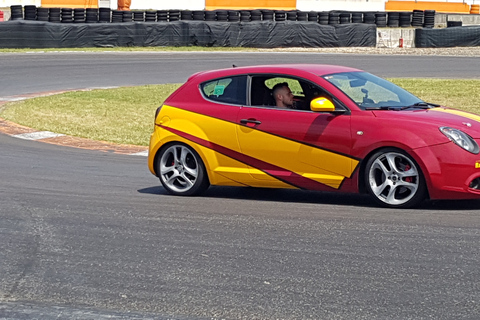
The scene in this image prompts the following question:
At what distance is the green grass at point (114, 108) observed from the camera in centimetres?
1533

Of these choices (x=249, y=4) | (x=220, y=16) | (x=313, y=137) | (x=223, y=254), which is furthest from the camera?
(x=249, y=4)

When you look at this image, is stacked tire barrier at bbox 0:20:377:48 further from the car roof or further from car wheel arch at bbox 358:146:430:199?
Result: car wheel arch at bbox 358:146:430:199

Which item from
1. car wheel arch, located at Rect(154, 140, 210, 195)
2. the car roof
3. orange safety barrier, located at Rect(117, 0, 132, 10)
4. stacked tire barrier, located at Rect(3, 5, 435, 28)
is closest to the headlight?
the car roof

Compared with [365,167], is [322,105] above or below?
above

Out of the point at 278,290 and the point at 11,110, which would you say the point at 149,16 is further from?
the point at 278,290

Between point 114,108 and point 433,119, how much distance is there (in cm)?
1189

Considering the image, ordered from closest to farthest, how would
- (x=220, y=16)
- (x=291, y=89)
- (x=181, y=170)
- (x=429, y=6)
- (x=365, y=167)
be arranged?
(x=365, y=167) < (x=291, y=89) < (x=181, y=170) < (x=220, y=16) < (x=429, y=6)

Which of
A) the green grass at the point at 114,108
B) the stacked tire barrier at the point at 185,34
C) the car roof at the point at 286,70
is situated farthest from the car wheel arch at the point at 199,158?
the stacked tire barrier at the point at 185,34

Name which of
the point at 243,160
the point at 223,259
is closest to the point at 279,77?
the point at 243,160

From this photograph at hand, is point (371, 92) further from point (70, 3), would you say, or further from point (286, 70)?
point (70, 3)

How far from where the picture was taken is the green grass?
1533 cm

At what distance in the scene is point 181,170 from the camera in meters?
8.83

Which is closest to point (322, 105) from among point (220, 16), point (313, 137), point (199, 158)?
point (313, 137)

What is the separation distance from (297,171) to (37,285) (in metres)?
3.35
